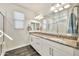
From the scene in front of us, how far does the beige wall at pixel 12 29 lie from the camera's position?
1643 millimetres

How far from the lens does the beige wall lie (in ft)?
5.39

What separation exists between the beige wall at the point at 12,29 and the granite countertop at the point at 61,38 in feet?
0.61

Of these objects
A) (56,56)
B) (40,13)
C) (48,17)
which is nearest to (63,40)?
(56,56)

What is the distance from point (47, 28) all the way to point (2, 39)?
743mm

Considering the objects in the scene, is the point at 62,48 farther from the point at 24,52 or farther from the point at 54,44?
the point at 24,52

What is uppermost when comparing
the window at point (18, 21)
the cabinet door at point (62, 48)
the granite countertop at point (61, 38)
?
the window at point (18, 21)

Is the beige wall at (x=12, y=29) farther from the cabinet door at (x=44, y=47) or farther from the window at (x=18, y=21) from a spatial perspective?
the cabinet door at (x=44, y=47)

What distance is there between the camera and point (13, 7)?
1648 mm

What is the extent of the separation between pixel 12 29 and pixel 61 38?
0.78 meters

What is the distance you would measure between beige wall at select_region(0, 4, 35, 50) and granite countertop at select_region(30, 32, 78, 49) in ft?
0.61

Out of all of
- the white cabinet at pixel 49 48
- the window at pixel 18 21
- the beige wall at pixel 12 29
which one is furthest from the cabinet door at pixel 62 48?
the window at pixel 18 21

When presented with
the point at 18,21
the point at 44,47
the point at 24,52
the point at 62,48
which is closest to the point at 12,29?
the point at 18,21

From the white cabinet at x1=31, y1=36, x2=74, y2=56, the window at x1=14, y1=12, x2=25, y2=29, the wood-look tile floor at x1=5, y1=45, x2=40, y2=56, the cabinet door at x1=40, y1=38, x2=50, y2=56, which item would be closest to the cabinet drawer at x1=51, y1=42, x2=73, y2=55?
the white cabinet at x1=31, y1=36, x2=74, y2=56

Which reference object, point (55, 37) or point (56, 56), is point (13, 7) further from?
point (56, 56)
